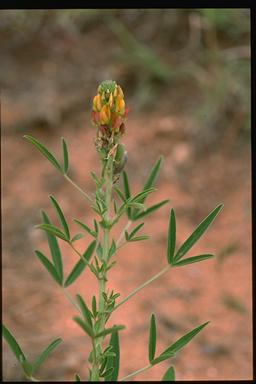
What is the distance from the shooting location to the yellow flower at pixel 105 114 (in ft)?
3.13

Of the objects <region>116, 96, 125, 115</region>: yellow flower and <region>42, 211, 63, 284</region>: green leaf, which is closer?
<region>116, 96, 125, 115</region>: yellow flower

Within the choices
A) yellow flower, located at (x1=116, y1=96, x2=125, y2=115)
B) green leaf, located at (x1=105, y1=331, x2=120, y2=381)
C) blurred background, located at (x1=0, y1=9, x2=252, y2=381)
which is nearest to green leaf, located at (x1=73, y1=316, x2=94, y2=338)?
green leaf, located at (x1=105, y1=331, x2=120, y2=381)

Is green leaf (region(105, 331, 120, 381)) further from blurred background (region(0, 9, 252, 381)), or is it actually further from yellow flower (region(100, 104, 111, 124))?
blurred background (region(0, 9, 252, 381))

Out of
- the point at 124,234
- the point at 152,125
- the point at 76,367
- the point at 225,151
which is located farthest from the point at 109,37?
the point at 124,234

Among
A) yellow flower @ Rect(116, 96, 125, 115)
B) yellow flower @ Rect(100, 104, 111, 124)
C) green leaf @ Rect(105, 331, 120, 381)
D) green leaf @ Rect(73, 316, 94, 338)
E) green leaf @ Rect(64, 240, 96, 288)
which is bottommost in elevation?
green leaf @ Rect(105, 331, 120, 381)

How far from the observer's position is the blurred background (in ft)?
7.62

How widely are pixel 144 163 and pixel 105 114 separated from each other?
2.07 m

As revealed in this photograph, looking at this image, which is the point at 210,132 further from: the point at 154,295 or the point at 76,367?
the point at 76,367

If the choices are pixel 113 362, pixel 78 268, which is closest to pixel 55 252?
pixel 78 268

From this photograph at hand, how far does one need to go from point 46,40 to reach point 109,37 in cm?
34

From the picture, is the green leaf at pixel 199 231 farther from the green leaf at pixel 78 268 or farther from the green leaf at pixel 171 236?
the green leaf at pixel 78 268

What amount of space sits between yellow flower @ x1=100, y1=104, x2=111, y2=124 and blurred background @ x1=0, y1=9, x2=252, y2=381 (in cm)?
136

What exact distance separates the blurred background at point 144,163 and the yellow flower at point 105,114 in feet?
4.45

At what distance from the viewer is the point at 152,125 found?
3.14 m
